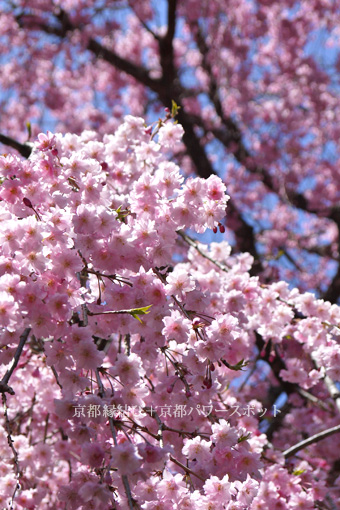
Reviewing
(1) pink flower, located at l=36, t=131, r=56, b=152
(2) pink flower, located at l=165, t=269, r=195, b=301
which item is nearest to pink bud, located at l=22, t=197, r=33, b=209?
(1) pink flower, located at l=36, t=131, r=56, b=152

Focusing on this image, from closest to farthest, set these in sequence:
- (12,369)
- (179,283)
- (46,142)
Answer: (12,369)
(179,283)
(46,142)

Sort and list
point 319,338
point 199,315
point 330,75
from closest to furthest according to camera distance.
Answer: point 199,315 → point 319,338 → point 330,75

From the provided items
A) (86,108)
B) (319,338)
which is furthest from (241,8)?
(319,338)

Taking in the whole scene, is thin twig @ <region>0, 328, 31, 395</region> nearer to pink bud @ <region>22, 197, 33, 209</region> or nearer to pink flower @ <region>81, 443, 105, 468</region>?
pink flower @ <region>81, 443, 105, 468</region>

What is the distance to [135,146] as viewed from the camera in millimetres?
3201

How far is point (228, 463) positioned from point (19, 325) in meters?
0.99

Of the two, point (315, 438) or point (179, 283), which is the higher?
point (179, 283)

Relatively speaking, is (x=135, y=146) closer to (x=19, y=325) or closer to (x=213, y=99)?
(x=19, y=325)

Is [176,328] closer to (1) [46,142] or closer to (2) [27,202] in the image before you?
(2) [27,202]

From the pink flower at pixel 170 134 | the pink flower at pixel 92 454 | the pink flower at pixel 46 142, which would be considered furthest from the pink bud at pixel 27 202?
the pink flower at pixel 170 134

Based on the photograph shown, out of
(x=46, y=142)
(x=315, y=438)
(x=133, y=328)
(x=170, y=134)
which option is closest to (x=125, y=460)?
(x=133, y=328)

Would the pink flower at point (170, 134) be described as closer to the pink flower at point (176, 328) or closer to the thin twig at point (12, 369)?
the pink flower at point (176, 328)

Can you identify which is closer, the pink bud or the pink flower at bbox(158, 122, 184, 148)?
the pink bud

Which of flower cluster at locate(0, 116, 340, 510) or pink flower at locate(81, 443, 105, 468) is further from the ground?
flower cluster at locate(0, 116, 340, 510)
